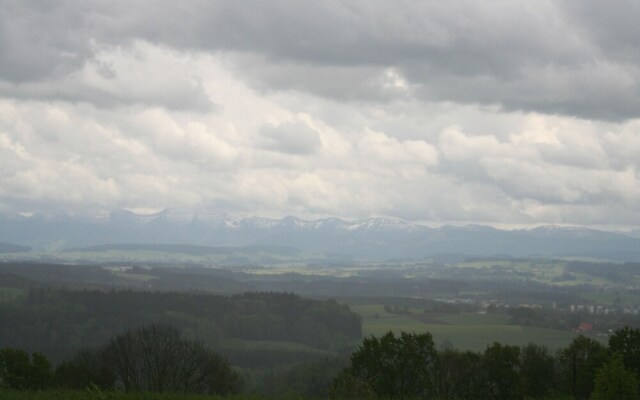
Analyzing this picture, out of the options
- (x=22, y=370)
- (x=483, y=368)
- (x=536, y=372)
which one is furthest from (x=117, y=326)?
(x=536, y=372)

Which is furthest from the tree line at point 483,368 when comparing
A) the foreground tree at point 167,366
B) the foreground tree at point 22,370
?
the foreground tree at point 22,370

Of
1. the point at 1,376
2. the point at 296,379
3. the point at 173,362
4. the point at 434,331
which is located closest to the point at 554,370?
the point at 173,362

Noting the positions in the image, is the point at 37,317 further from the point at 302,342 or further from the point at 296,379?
the point at 296,379

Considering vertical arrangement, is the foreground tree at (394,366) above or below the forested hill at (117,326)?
above

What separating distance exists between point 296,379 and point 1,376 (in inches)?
2471

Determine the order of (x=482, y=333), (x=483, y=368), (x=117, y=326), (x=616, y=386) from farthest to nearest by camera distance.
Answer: (x=117, y=326) → (x=482, y=333) → (x=483, y=368) → (x=616, y=386)

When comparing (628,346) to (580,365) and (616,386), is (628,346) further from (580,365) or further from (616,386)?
(616,386)

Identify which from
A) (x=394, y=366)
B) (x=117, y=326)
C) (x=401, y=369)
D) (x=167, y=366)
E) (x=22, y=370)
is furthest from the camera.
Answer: (x=117, y=326)

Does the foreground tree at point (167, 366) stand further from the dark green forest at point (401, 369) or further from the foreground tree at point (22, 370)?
the foreground tree at point (22, 370)

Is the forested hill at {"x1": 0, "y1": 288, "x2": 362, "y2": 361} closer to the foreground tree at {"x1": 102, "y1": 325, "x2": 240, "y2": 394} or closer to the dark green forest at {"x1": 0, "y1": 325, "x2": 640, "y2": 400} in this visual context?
the foreground tree at {"x1": 102, "y1": 325, "x2": 240, "y2": 394}

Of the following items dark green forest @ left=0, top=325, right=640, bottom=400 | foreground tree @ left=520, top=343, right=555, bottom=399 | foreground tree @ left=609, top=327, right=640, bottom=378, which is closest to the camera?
dark green forest @ left=0, top=325, right=640, bottom=400

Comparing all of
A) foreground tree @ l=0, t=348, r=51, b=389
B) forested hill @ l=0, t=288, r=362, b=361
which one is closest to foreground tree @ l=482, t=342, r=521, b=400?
foreground tree @ l=0, t=348, r=51, b=389

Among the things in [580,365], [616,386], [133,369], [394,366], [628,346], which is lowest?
[133,369]

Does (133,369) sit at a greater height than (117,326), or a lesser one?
greater
